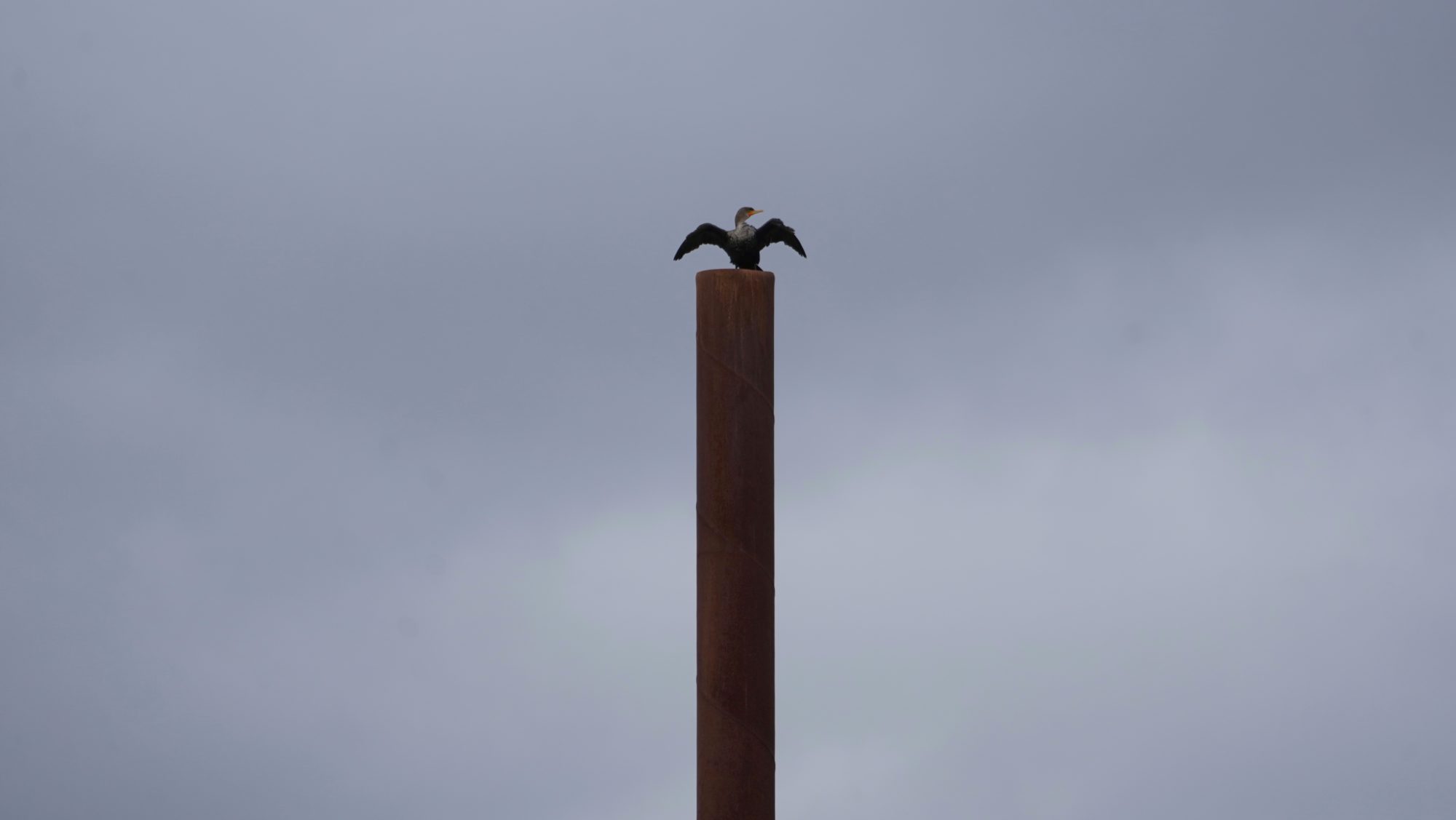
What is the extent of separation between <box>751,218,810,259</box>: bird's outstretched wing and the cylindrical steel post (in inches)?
35.6

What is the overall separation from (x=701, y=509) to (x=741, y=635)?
144 cm

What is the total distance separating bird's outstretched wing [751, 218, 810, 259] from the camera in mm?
19406

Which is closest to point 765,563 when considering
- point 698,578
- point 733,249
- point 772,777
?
point 698,578

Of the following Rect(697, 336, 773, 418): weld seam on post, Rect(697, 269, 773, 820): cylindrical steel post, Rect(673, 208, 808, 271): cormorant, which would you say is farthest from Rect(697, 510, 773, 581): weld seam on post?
Rect(673, 208, 808, 271): cormorant

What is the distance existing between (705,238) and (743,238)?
1.82ft

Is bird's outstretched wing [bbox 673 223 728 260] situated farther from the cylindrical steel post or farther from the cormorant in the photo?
the cylindrical steel post

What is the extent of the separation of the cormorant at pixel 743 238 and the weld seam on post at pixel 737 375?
1267mm

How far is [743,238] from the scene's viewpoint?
19375 mm

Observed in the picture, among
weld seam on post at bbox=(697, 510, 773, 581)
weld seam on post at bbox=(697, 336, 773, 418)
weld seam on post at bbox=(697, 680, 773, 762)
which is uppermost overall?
weld seam on post at bbox=(697, 336, 773, 418)

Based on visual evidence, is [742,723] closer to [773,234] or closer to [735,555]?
[735,555]

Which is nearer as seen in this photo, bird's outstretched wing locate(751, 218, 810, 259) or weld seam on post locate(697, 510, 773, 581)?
weld seam on post locate(697, 510, 773, 581)

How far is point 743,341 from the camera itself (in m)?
18.4

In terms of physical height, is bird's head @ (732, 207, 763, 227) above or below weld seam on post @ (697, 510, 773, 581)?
above

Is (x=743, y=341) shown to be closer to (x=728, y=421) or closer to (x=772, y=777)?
(x=728, y=421)
